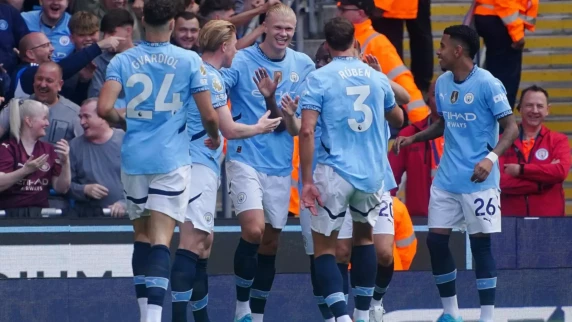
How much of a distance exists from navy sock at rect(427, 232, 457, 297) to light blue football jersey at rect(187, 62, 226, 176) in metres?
2.04

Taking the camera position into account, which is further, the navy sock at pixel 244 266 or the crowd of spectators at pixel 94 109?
the crowd of spectators at pixel 94 109

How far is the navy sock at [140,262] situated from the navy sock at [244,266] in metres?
0.96

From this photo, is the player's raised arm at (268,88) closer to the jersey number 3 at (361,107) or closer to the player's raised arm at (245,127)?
the player's raised arm at (245,127)

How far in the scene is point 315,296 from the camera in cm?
1082

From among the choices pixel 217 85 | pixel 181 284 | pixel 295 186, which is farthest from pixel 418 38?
pixel 181 284

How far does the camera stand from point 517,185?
13.2 metres

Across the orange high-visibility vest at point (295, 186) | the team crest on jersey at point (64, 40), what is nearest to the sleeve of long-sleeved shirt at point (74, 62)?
the team crest on jersey at point (64, 40)

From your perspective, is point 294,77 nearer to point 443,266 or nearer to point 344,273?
point 344,273

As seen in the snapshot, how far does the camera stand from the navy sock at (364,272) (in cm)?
1013

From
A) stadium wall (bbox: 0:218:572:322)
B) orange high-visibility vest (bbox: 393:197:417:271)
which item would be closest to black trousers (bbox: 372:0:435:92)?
stadium wall (bbox: 0:218:572:322)

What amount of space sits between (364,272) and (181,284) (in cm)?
143

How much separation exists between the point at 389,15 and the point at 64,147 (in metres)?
4.13

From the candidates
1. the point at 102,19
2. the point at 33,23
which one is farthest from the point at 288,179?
the point at 33,23

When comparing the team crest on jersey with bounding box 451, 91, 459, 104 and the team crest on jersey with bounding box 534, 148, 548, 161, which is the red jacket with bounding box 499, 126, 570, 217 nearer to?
the team crest on jersey with bounding box 534, 148, 548, 161
